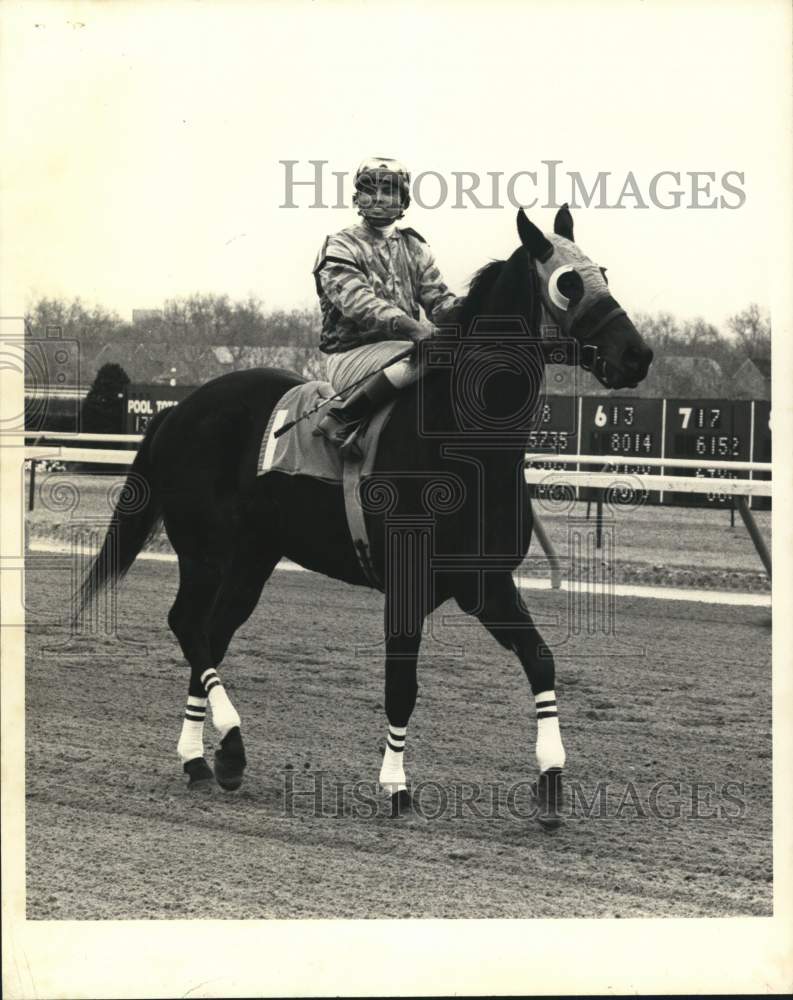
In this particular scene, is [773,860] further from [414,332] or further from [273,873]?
[414,332]

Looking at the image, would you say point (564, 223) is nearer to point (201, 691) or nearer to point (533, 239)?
point (533, 239)

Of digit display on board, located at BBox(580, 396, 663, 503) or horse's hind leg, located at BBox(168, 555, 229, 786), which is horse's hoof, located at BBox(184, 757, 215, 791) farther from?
digit display on board, located at BBox(580, 396, 663, 503)

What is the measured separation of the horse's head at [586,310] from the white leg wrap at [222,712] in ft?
6.39

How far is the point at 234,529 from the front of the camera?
18.0 feet

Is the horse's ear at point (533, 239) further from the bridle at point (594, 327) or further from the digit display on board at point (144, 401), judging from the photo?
the digit display on board at point (144, 401)

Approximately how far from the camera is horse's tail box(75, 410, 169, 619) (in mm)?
5711

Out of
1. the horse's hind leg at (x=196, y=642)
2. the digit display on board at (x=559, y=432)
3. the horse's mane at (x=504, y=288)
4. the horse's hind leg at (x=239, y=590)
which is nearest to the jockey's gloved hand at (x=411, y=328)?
the horse's mane at (x=504, y=288)

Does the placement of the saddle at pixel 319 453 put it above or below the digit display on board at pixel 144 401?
below

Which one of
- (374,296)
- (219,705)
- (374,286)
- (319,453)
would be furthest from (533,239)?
(219,705)

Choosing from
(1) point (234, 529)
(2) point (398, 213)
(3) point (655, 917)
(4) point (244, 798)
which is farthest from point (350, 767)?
(2) point (398, 213)

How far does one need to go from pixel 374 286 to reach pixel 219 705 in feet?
5.71

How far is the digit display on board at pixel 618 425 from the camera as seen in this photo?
446 inches

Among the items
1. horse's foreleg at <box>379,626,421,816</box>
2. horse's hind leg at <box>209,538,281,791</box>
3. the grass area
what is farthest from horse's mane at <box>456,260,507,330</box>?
the grass area

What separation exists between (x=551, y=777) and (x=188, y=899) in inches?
51.7
